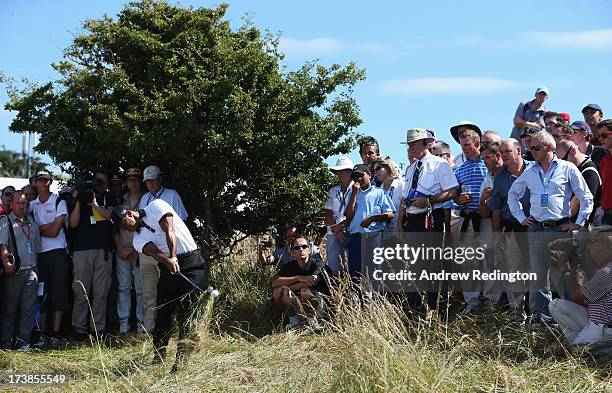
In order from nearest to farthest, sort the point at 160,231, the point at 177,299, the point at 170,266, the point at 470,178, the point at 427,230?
the point at 170,266
the point at 177,299
the point at 160,231
the point at 427,230
the point at 470,178

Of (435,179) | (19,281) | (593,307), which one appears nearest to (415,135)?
(435,179)

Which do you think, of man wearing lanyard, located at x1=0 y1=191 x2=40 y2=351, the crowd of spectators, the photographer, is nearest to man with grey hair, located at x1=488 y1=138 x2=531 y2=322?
the crowd of spectators

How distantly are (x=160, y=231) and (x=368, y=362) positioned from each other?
316 cm

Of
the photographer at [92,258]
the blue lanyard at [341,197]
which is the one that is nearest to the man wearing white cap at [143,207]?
the photographer at [92,258]

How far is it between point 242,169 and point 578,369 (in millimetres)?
6011

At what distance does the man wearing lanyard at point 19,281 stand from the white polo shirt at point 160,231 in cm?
255

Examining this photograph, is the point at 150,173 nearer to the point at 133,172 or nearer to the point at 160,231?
the point at 133,172

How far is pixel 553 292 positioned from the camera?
8.18 m

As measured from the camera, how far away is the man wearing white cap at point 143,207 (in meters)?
10.4

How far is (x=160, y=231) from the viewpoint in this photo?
8.60 m

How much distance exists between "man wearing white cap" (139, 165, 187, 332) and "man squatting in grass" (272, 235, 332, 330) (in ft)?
5.12

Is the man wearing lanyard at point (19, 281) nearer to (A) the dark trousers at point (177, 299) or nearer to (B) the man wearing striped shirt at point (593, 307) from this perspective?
(A) the dark trousers at point (177, 299)

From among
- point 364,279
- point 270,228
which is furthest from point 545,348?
point 270,228

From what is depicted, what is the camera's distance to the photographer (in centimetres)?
1091
